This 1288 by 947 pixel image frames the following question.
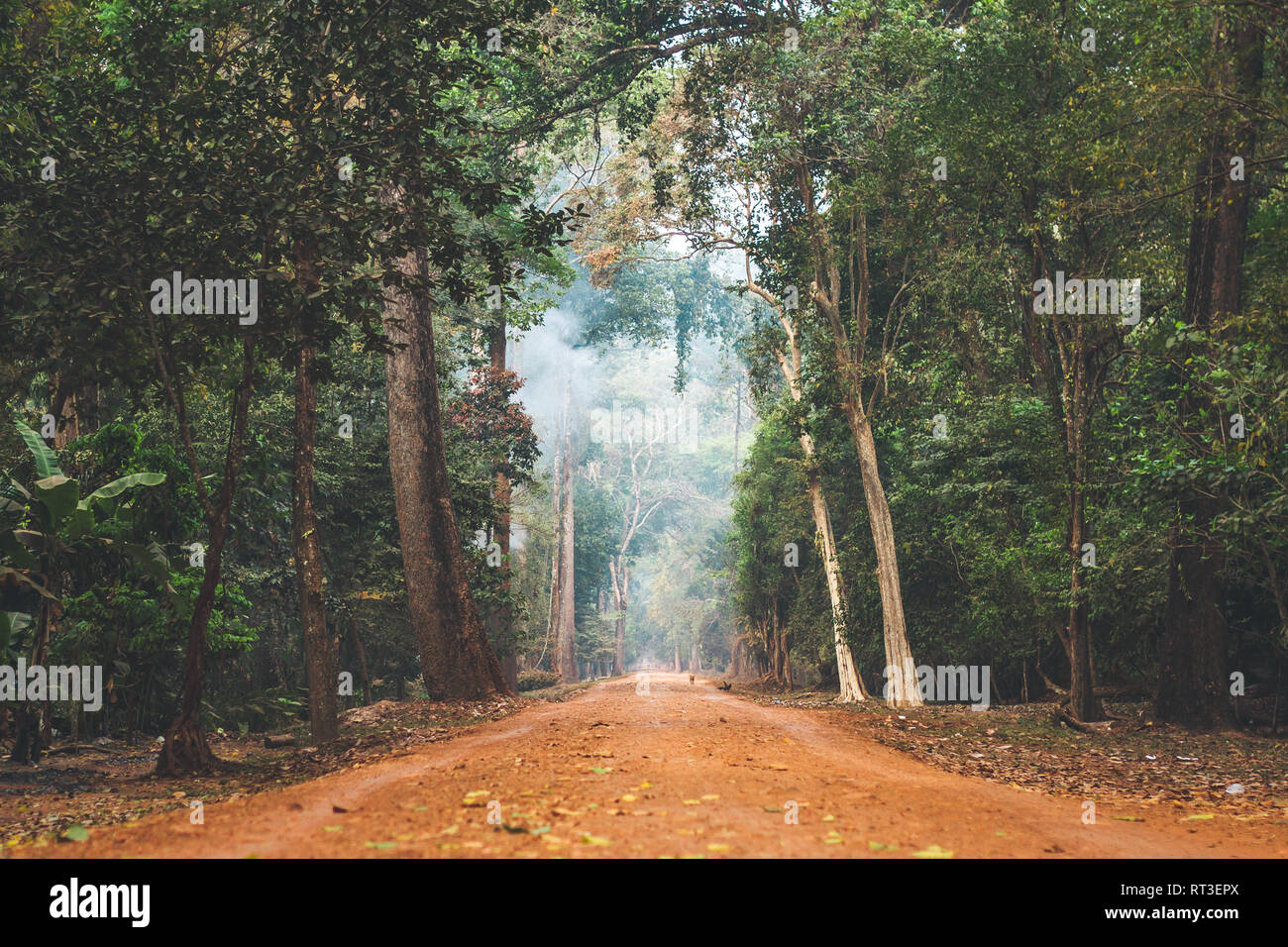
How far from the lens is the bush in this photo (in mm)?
33812

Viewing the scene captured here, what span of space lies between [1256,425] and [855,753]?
18.2ft

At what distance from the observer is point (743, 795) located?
6.19 m

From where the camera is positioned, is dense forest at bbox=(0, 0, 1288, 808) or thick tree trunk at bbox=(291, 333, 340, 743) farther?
thick tree trunk at bbox=(291, 333, 340, 743)

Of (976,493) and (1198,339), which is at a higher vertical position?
(1198,339)

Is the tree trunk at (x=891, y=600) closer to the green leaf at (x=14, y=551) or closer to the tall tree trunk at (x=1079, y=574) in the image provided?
the tall tree trunk at (x=1079, y=574)

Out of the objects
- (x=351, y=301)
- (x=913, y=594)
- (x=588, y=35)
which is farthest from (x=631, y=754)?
(x=588, y=35)

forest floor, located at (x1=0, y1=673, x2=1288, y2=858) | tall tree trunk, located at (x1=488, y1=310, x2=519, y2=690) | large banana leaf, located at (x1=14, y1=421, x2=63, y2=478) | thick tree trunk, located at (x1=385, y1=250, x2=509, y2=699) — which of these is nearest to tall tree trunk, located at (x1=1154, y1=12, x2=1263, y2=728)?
forest floor, located at (x1=0, y1=673, x2=1288, y2=858)

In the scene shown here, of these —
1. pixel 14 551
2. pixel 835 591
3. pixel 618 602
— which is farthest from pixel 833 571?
pixel 618 602

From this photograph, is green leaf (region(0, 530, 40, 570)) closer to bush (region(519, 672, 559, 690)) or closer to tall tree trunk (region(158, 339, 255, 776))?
tall tree trunk (region(158, 339, 255, 776))

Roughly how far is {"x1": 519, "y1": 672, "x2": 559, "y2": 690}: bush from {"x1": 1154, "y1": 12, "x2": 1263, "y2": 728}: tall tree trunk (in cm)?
2399

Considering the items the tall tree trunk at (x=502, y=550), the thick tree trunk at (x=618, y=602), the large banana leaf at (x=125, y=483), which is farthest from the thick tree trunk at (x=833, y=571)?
A: the thick tree trunk at (x=618, y=602)

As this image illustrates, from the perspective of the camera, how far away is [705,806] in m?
5.72

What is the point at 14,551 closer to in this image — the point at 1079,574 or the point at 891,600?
the point at 1079,574
